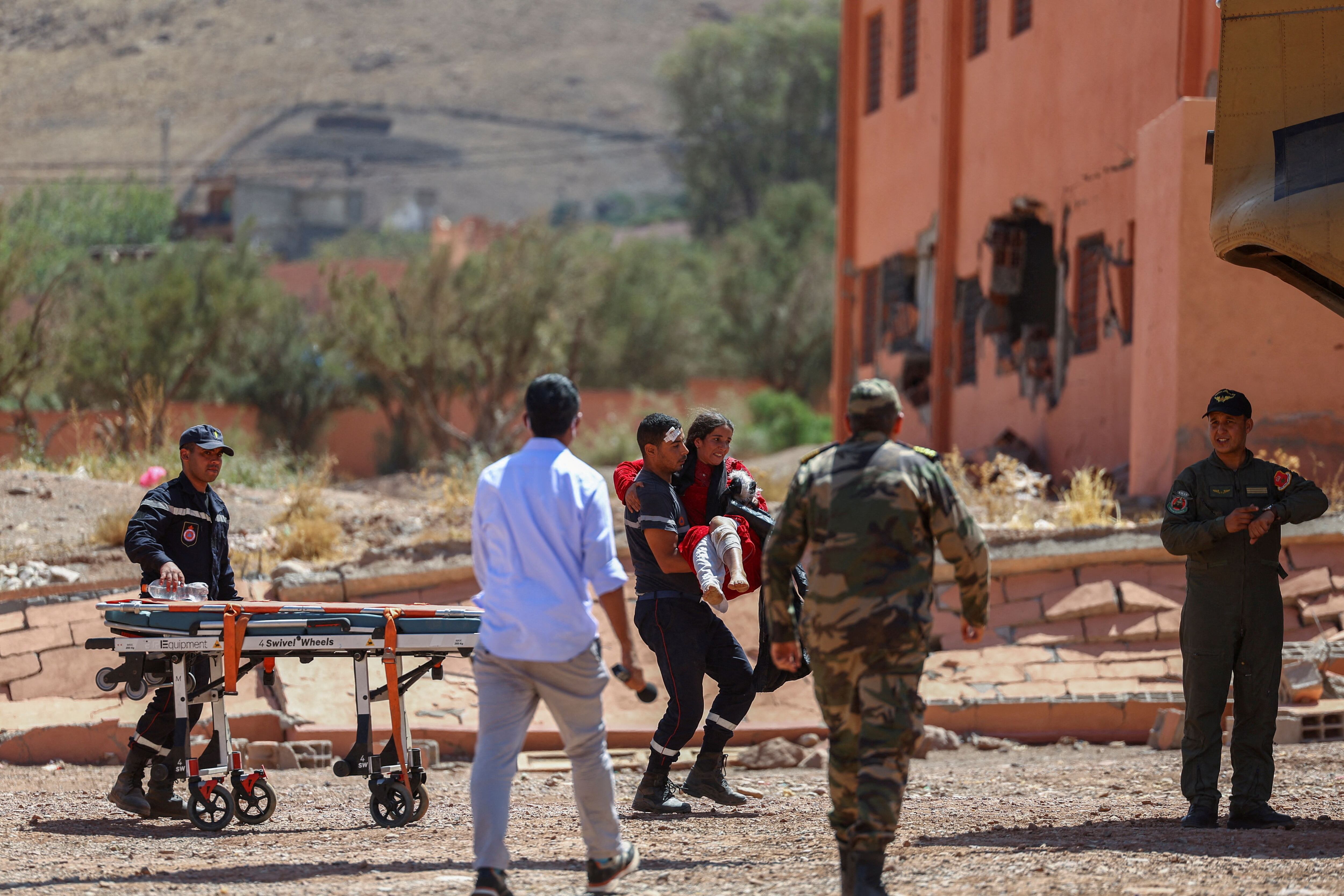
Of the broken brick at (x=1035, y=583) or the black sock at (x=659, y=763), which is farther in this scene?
the broken brick at (x=1035, y=583)

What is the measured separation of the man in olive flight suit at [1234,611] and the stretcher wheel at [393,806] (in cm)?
357

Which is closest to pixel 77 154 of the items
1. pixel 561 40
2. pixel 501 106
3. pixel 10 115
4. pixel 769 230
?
pixel 10 115

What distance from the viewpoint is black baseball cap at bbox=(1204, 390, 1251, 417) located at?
7.06 meters

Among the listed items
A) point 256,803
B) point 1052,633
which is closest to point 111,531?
point 256,803

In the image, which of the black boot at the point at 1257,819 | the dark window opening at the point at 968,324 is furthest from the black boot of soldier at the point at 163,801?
the dark window opening at the point at 968,324

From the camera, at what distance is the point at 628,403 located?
36.5 m

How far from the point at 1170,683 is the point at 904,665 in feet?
21.5

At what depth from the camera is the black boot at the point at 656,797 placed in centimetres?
759

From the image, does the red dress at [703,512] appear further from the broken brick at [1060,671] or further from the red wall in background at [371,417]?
the red wall in background at [371,417]

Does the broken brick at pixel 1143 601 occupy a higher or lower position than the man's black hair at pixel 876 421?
lower

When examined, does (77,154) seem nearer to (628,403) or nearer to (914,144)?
(628,403)

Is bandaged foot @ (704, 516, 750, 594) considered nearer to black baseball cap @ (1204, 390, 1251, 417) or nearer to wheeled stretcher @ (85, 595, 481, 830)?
wheeled stretcher @ (85, 595, 481, 830)

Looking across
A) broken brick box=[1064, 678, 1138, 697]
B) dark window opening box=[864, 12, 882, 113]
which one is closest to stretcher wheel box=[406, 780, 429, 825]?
broken brick box=[1064, 678, 1138, 697]

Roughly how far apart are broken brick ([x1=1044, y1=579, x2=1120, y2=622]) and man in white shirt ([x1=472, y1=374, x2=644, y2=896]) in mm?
7170
